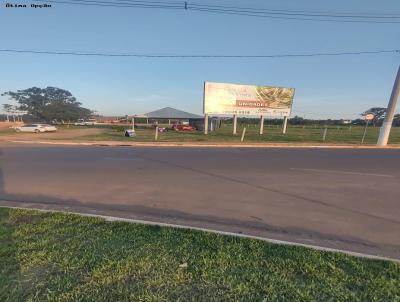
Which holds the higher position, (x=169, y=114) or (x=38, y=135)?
(x=169, y=114)

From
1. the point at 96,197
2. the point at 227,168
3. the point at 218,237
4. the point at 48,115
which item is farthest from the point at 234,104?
the point at 48,115

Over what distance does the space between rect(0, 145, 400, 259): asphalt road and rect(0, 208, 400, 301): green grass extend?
841 mm

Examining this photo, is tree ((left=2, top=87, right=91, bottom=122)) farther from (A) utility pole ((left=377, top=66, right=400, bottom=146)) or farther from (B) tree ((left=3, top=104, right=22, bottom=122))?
(A) utility pole ((left=377, top=66, right=400, bottom=146))

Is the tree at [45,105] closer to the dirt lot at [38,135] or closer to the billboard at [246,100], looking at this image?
A: the dirt lot at [38,135]

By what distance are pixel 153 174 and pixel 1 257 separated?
5.84 meters

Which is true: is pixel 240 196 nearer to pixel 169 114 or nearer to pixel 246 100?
pixel 246 100

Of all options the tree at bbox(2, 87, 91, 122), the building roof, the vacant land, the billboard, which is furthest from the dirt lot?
the tree at bbox(2, 87, 91, 122)

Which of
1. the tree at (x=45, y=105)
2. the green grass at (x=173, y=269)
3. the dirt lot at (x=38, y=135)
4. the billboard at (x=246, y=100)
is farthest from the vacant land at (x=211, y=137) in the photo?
the tree at (x=45, y=105)

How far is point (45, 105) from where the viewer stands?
95938 mm

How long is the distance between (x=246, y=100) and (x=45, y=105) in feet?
280

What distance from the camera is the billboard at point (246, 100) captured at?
2920 cm

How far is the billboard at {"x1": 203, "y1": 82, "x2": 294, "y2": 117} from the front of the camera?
2920 centimetres

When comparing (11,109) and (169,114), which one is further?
(11,109)

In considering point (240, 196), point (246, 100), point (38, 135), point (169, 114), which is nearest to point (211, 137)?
point (246, 100)
